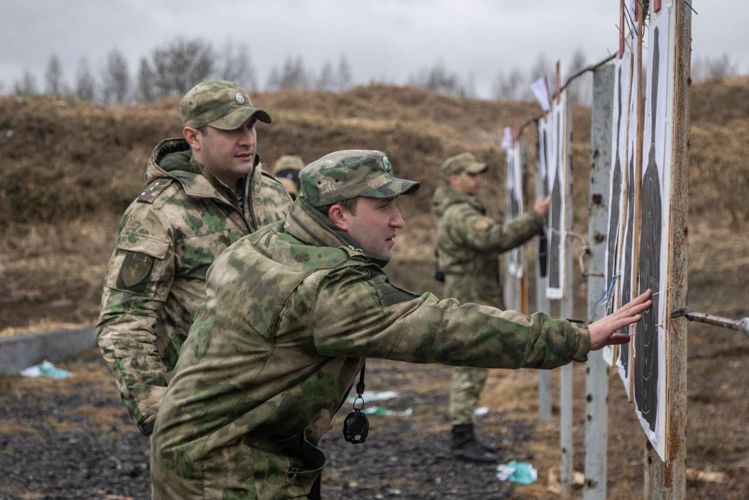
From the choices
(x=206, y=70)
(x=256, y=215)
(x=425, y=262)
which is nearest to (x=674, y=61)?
(x=256, y=215)

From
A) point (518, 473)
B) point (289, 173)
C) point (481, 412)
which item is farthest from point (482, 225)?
point (481, 412)

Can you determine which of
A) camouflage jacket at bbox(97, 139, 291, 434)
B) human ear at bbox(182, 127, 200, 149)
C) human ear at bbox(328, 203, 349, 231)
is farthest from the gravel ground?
human ear at bbox(328, 203, 349, 231)

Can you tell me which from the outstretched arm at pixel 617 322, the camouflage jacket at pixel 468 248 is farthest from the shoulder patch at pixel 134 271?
the camouflage jacket at pixel 468 248

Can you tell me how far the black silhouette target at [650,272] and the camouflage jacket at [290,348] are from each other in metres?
0.20

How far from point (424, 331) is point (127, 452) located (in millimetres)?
5574

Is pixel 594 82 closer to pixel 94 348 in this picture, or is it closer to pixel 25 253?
pixel 94 348

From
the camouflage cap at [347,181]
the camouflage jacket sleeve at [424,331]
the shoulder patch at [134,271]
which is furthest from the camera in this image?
the shoulder patch at [134,271]

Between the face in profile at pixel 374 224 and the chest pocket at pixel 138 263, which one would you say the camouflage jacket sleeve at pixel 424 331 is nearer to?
the face in profile at pixel 374 224

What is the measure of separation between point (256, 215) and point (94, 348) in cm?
1085

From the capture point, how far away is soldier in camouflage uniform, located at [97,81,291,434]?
3.62 meters

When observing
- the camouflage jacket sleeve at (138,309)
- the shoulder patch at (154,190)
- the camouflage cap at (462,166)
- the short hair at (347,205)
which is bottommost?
the camouflage cap at (462,166)

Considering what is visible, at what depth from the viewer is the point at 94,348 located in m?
14.2

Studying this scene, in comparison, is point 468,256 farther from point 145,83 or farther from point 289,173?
point 145,83

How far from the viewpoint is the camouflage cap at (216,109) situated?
153 inches
